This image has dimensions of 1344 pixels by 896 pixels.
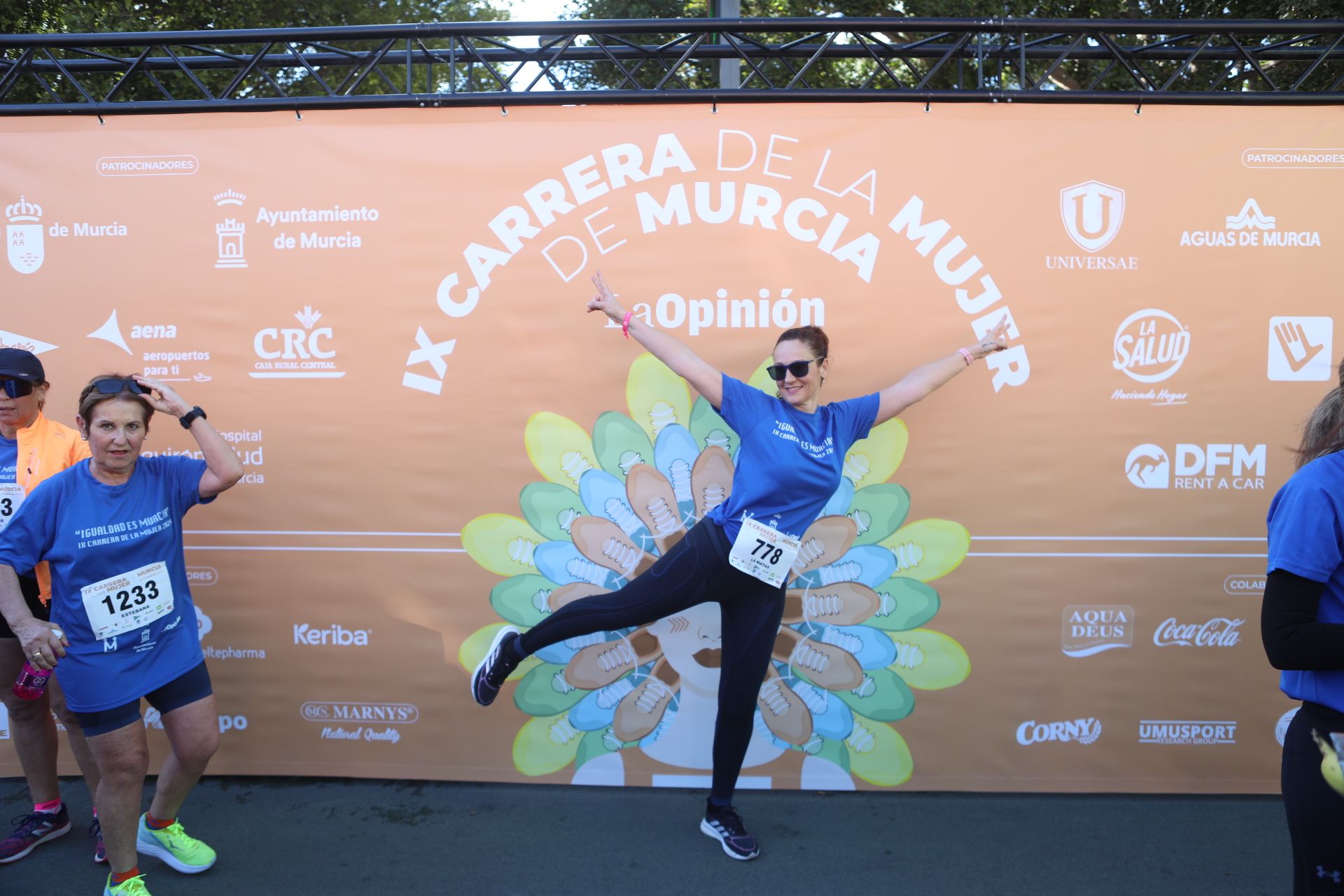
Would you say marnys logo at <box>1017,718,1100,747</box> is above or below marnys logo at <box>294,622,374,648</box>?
below

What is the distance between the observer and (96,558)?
2477mm

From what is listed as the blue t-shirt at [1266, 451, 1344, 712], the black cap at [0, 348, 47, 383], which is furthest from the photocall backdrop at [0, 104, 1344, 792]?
the blue t-shirt at [1266, 451, 1344, 712]

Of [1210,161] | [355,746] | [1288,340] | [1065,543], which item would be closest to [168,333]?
[355,746]

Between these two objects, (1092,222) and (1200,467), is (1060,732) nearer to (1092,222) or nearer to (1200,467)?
(1200,467)

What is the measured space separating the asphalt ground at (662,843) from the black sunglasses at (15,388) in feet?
5.19

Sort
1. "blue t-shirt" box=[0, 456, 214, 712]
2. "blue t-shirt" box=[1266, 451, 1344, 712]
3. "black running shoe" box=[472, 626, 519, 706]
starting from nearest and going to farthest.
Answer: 1. "blue t-shirt" box=[1266, 451, 1344, 712]
2. "blue t-shirt" box=[0, 456, 214, 712]
3. "black running shoe" box=[472, 626, 519, 706]

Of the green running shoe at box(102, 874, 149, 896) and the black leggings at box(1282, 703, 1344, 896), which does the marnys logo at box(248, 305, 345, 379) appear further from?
the black leggings at box(1282, 703, 1344, 896)

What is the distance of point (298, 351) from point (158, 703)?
1389mm

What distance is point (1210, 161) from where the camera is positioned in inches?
125

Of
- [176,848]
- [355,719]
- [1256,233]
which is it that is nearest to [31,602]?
[176,848]

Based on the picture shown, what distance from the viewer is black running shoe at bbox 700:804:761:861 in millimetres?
2871

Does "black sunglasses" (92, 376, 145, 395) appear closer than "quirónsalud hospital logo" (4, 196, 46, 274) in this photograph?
Yes

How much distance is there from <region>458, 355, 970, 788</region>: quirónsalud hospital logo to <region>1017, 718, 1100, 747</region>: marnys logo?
1.13 feet

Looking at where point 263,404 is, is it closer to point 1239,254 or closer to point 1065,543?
point 1065,543
